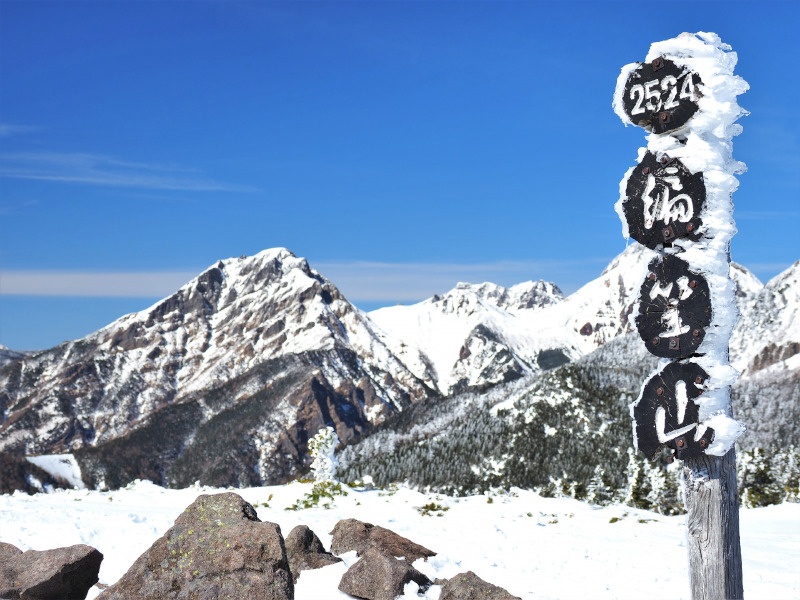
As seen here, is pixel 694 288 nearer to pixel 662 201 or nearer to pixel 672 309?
pixel 672 309

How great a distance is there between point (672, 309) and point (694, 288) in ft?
1.36

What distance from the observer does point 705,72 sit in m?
9.86

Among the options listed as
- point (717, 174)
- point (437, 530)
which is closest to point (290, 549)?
point (437, 530)

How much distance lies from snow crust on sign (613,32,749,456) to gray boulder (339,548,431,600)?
754 centimetres

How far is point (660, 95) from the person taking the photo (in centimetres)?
1020

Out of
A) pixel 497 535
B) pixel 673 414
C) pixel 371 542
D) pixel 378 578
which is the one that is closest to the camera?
pixel 673 414

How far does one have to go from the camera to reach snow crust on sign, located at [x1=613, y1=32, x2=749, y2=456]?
31.2ft

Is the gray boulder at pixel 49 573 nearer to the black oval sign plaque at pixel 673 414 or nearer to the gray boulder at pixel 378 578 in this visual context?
the gray boulder at pixel 378 578

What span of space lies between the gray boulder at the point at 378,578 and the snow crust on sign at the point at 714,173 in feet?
24.7

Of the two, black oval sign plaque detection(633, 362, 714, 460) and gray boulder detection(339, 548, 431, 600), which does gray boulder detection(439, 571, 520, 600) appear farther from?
black oval sign plaque detection(633, 362, 714, 460)

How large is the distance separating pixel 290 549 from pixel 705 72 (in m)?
12.6

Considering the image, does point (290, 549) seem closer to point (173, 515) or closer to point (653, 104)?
point (173, 515)

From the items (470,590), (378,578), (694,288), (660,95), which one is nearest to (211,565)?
(378,578)

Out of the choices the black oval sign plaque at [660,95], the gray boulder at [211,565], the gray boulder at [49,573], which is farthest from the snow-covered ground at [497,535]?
the black oval sign plaque at [660,95]
